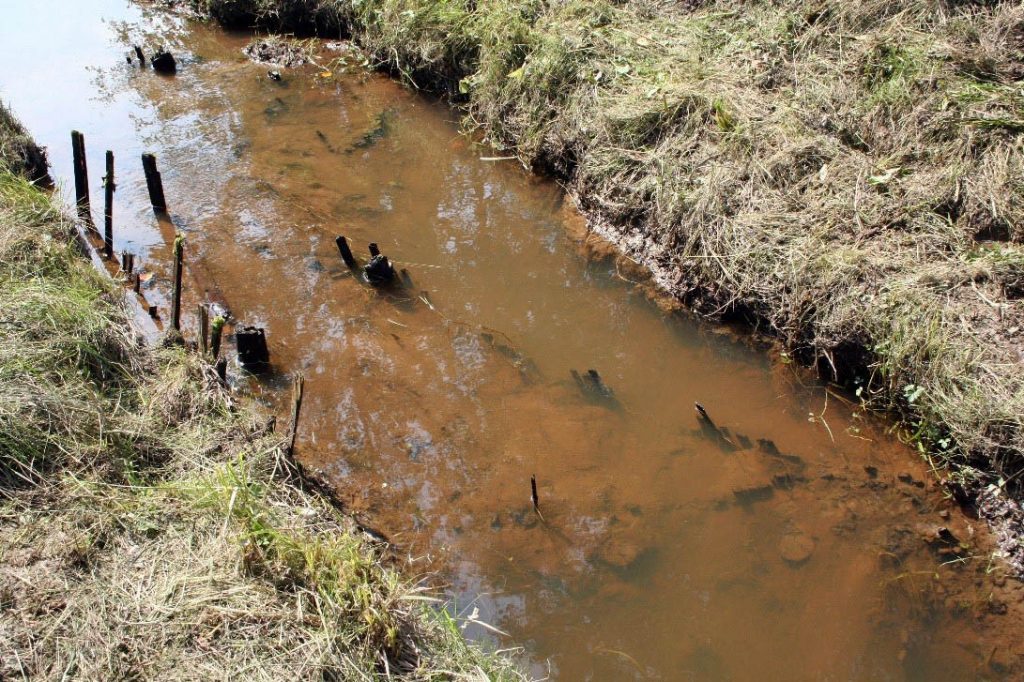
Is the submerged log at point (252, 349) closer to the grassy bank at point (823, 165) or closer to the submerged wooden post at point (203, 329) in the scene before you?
the submerged wooden post at point (203, 329)

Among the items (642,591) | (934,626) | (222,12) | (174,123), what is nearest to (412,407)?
(642,591)

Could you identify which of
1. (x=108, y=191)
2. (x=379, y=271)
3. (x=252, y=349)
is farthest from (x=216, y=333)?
(x=108, y=191)

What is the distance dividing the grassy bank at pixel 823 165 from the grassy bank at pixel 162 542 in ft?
10.2

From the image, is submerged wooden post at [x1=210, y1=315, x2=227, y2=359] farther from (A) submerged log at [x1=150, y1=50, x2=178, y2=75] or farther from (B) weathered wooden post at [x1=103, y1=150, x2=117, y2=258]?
(A) submerged log at [x1=150, y1=50, x2=178, y2=75]

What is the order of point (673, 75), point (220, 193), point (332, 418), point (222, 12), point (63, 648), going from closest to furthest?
point (63, 648) < point (332, 418) < point (673, 75) < point (220, 193) < point (222, 12)

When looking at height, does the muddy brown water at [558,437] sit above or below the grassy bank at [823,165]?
below

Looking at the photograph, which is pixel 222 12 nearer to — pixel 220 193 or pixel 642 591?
pixel 220 193

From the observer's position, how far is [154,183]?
6.93m

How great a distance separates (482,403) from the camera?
17.1 ft

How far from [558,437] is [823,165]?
2.89m

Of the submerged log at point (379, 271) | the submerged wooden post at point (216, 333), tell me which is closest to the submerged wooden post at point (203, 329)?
the submerged wooden post at point (216, 333)

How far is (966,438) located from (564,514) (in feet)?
7.88

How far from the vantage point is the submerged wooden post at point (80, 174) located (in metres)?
6.55

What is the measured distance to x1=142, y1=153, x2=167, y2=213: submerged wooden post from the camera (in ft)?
22.2
